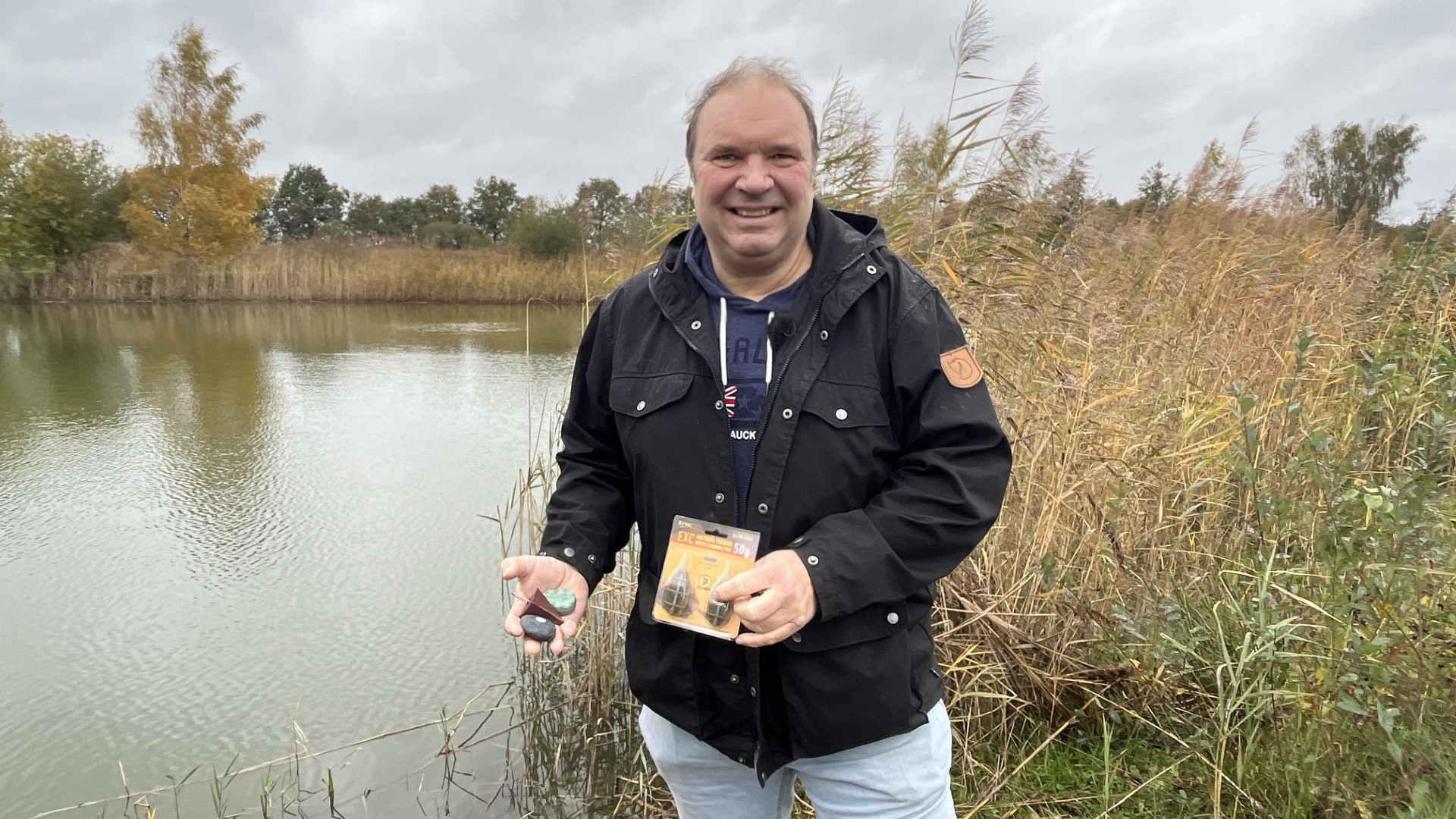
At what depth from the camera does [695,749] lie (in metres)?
1.35

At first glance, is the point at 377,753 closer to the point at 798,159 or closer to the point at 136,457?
the point at 798,159

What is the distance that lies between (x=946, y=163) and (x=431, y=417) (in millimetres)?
5500

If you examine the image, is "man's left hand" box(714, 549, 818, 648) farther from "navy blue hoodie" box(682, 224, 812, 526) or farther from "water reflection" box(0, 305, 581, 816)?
"water reflection" box(0, 305, 581, 816)

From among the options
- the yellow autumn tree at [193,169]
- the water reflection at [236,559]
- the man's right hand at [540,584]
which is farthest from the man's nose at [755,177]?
the yellow autumn tree at [193,169]

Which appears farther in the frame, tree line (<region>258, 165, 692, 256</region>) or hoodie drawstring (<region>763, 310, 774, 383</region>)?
tree line (<region>258, 165, 692, 256</region>)

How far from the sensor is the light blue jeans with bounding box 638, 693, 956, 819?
4.06 ft

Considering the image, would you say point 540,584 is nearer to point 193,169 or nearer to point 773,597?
point 773,597

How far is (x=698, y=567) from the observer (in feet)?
3.94

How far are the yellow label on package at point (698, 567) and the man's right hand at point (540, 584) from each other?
145 mm

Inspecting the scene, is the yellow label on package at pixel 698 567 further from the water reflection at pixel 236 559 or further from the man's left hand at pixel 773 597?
the water reflection at pixel 236 559

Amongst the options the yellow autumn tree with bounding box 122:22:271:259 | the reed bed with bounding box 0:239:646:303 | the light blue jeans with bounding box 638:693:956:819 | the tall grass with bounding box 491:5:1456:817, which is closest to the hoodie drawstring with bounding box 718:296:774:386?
the light blue jeans with bounding box 638:693:956:819

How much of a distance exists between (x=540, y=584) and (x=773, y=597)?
1.42ft

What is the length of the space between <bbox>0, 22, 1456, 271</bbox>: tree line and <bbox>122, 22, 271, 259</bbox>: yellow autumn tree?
34 mm

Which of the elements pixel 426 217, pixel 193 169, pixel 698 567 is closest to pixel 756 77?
pixel 698 567
